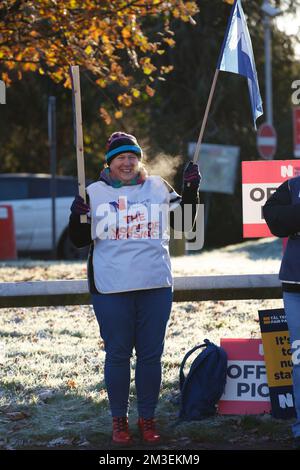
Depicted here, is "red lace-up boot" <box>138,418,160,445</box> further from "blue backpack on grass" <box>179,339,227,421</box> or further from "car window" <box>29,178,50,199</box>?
"car window" <box>29,178,50,199</box>

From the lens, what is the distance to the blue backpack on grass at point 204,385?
6629mm

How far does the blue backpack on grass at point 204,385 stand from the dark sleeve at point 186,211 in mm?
825

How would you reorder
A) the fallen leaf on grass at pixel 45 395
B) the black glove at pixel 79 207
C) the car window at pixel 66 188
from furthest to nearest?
the car window at pixel 66 188
the fallen leaf on grass at pixel 45 395
the black glove at pixel 79 207

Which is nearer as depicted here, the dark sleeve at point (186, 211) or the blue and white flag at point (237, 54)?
the dark sleeve at point (186, 211)

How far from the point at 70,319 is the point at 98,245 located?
403cm

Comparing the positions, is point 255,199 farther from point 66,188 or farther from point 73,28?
point 66,188

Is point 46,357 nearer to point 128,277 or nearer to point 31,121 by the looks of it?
point 128,277

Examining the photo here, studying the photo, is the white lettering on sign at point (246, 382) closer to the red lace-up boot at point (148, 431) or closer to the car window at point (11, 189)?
the red lace-up boot at point (148, 431)

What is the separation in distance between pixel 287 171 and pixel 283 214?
4.79ft

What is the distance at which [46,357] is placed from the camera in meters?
8.27

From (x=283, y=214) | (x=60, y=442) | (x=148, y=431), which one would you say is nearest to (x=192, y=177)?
(x=283, y=214)

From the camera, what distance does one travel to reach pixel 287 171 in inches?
289

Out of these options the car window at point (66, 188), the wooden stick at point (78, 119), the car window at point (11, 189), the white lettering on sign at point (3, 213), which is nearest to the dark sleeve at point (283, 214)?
the wooden stick at point (78, 119)

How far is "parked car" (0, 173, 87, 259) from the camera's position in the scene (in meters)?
19.7
